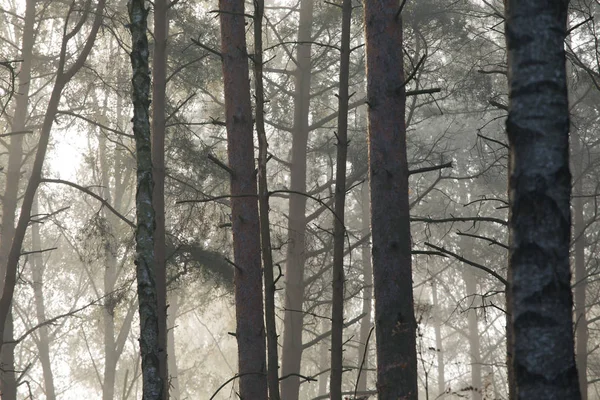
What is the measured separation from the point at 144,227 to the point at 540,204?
13.2ft

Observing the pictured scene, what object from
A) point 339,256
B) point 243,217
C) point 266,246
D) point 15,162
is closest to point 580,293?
point 339,256

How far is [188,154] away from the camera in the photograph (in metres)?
13.2

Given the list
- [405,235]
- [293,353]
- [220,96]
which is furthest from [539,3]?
[220,96]

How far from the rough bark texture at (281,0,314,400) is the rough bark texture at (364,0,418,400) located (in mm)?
7782

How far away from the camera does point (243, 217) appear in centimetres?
809

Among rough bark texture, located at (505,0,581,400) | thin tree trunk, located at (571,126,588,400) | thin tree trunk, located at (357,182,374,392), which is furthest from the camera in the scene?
thin tree trunk, located at (357,182,374,392)

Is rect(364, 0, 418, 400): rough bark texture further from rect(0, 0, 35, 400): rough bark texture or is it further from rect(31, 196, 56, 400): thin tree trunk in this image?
rect(31, 196, 56, 400): thin tree trunk

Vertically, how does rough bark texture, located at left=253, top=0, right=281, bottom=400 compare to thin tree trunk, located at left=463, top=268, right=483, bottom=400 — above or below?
below

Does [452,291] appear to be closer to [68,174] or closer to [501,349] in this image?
[501,349]

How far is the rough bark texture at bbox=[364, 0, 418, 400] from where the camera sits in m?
5.63

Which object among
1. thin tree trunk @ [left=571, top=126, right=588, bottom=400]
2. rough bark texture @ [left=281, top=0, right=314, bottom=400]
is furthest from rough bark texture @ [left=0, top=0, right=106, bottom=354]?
thin tree trunk @ [left=571, top=126, right=588, bottom=400]

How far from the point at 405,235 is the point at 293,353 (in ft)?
30.5

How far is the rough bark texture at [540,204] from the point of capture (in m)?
2.97

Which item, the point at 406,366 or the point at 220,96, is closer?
the point at 406,366
